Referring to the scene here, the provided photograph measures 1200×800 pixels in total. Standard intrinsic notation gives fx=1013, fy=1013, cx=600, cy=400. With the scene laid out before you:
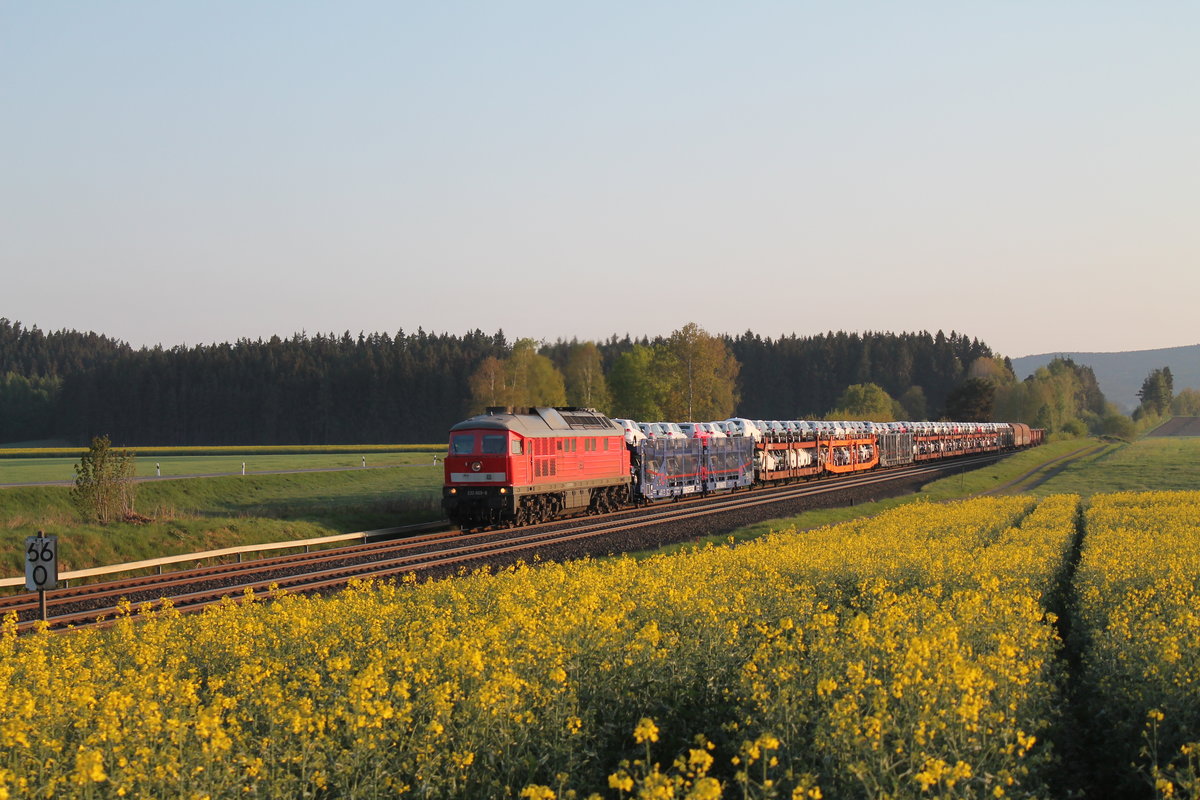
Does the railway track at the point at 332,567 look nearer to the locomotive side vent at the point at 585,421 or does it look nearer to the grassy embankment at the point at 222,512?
the grassy embankment at the point at 222,512

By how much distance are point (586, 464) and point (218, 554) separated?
15816 mm

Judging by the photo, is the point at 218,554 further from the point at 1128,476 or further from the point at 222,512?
the point at 1128,476

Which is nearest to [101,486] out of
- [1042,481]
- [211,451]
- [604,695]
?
[604,695]

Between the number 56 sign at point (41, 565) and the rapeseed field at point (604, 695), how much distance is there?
4760mm

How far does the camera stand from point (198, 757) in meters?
7.05

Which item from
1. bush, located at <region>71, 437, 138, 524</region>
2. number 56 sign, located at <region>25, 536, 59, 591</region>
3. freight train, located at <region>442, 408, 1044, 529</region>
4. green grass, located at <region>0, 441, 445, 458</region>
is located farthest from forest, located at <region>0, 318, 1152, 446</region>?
number 56 sign, located at <region>25, 536, 59, 591</region>

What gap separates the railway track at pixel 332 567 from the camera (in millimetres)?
20141

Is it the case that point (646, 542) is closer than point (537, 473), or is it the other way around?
point (646, 542)

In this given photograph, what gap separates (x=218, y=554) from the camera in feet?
88.7

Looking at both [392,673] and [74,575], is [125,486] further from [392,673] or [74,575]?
[392,673]

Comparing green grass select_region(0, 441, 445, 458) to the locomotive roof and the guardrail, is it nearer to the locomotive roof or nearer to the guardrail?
the locomotive roof

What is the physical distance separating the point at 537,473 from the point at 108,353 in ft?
539

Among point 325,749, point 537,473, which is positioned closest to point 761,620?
point 325,749

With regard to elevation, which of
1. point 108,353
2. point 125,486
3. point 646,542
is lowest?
point 646,542
